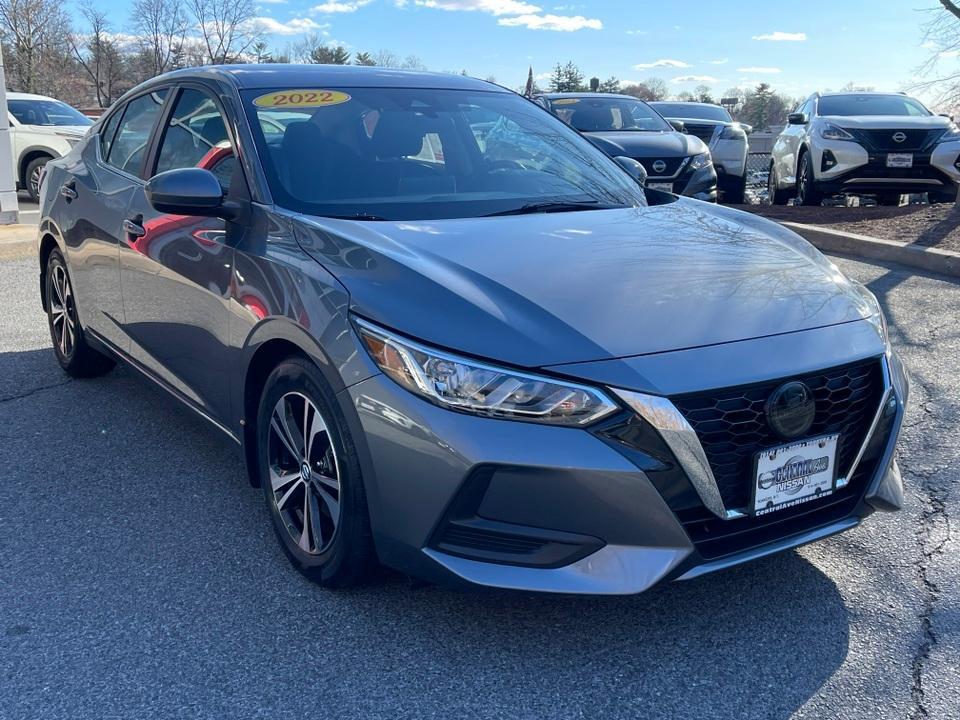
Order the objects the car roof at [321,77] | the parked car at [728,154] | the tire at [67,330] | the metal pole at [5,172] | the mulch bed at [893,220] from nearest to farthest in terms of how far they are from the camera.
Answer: the car roof at [321,77]
the tire at [67,330]
the mulch bed at [893,220]
the metal pole at [5,172]
the parked car at [728,154]

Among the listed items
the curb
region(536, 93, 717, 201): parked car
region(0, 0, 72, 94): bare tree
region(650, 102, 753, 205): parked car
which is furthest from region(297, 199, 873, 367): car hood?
region(0, 0, 72, 94): bare tree

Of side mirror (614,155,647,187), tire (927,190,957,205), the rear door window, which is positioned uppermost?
the rear door window

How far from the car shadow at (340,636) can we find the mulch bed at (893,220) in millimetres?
6645

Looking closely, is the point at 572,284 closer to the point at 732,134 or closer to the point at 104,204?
the point at 104,204

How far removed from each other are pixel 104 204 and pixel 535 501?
2966 mm

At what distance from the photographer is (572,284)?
2.76m

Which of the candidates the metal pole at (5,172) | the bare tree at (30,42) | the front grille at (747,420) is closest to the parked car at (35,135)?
the metal pole at (5,172)

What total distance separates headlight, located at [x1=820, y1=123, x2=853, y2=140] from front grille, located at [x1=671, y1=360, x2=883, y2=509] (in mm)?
9452

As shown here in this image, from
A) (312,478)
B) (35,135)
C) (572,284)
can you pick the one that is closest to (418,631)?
(312,478)

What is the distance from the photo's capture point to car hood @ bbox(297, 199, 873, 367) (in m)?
2.51

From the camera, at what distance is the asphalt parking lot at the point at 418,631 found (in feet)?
8.05

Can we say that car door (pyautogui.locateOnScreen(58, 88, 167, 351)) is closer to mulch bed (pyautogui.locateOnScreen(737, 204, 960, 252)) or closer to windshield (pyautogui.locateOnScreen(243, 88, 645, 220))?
windshield (pyautogui.locateOnScreen(243, 88, 645, 220))

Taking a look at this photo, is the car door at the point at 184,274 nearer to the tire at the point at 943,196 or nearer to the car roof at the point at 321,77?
the car roof at the point at 321,77

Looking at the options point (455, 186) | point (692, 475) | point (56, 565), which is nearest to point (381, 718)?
point (692, 475)
